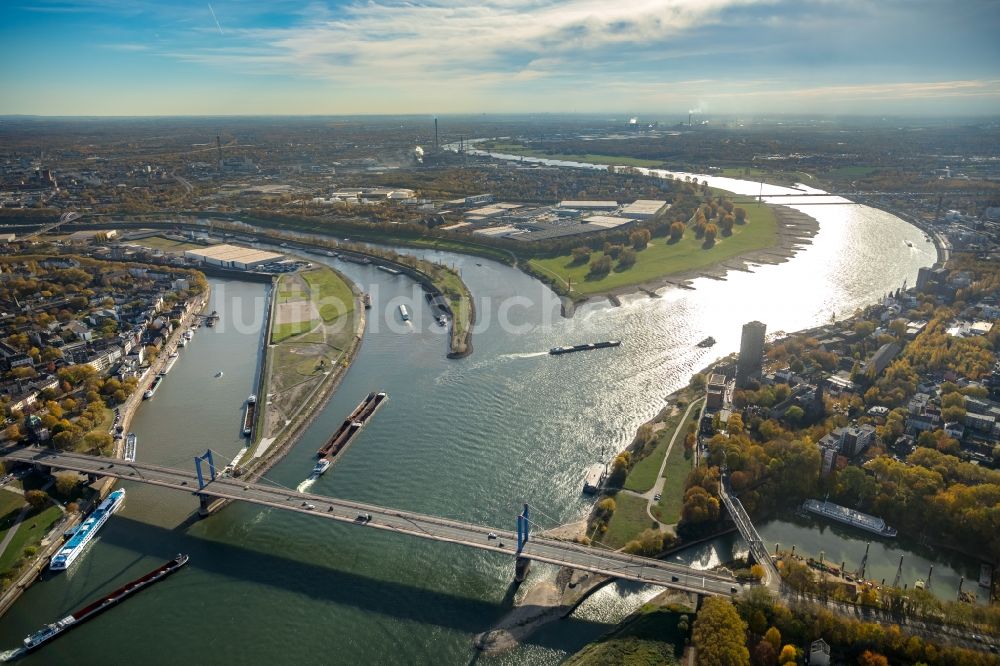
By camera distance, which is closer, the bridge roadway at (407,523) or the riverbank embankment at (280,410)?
the bridge roadway at (407,523)

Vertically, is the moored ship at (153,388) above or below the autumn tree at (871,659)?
above

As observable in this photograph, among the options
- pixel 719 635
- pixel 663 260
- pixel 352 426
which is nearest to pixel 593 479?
pixel 719 635

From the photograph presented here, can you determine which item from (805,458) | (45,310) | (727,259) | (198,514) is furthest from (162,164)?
(805,458)

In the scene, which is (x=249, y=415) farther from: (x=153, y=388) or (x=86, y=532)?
(x=86, y=532)

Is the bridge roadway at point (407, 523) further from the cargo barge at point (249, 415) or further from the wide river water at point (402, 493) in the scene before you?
the cargo barge at point (249, 415)

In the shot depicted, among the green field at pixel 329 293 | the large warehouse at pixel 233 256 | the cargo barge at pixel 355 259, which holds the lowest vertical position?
the green field at pixel 329 293

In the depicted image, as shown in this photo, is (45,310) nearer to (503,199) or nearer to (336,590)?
(336,590)

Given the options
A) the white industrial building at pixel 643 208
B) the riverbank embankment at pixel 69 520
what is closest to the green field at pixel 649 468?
the riverbank embankment at pixel 69 520
